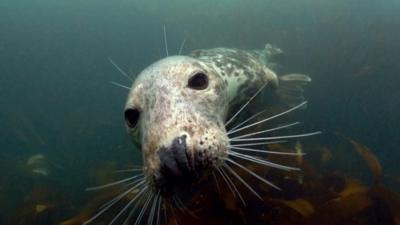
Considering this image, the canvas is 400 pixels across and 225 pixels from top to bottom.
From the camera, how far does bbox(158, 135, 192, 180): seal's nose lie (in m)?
1.50

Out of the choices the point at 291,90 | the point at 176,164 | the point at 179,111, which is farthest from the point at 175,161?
the point at 291,90

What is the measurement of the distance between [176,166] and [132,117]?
768mm

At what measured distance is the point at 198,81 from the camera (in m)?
2.24

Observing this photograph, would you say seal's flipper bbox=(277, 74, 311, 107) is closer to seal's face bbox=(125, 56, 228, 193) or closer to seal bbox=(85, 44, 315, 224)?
seal bbox=(85, 44, 315, 224)

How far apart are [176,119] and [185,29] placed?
8.83 m

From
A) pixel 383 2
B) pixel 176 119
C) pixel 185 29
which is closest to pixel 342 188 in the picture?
pixel 176 119

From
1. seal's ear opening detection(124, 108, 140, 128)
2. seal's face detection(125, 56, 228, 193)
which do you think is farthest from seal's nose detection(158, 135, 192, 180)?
seal's ear opening detection(124, 108, 140, 128)

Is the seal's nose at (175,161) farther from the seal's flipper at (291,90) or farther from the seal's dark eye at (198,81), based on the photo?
the seal's flipper at (291,90)

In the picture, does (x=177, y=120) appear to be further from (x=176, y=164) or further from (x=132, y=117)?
(x=132, y=117)

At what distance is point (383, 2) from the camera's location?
11562mm

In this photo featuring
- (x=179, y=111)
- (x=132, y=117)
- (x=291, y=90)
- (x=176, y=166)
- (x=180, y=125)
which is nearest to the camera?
(x=176, y=166)

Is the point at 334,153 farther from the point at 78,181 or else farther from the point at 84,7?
the point at 84,7

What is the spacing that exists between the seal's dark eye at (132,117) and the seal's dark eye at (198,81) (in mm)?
360

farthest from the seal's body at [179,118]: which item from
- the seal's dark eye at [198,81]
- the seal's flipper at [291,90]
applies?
the seal's flipper at [291,90]
